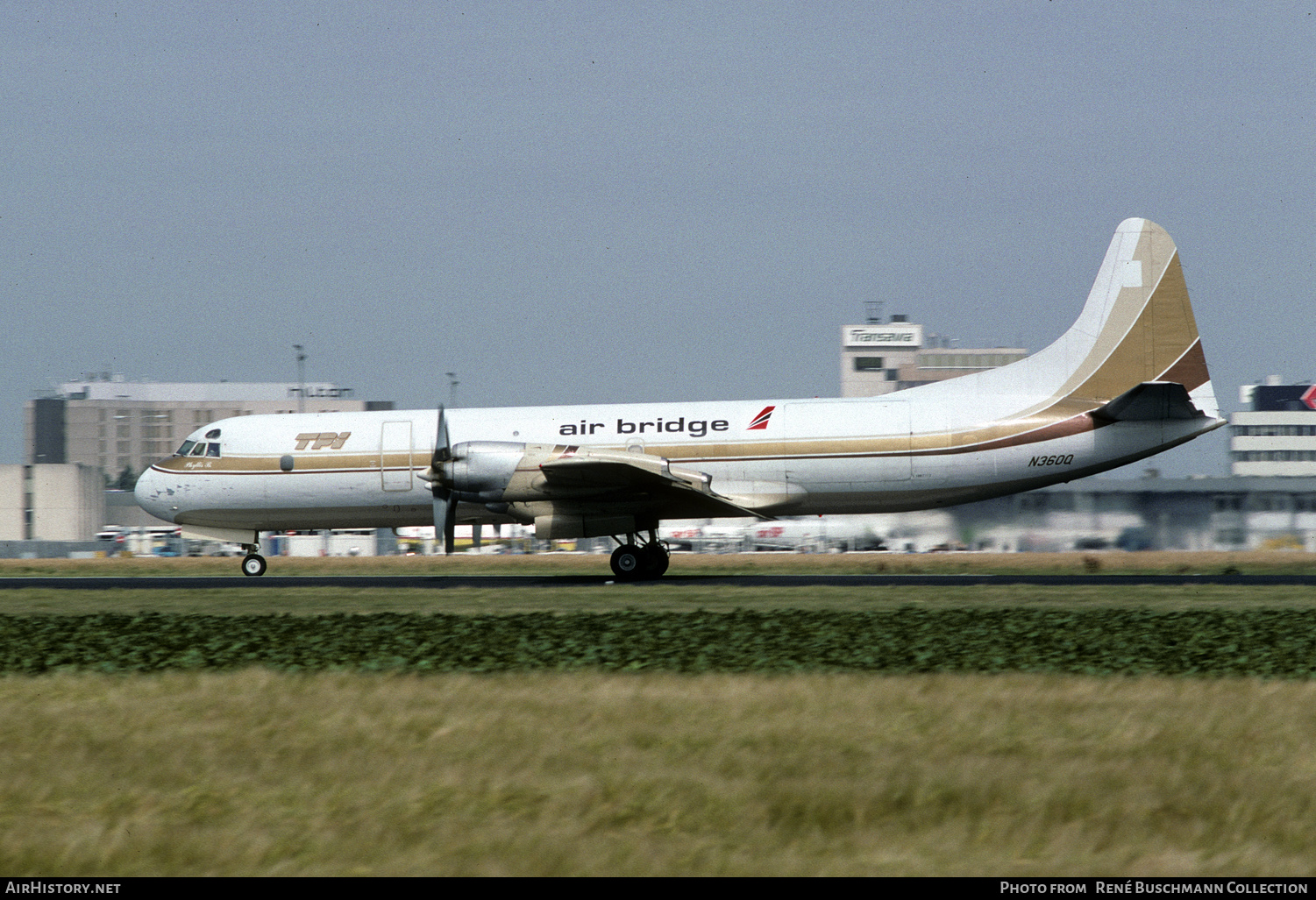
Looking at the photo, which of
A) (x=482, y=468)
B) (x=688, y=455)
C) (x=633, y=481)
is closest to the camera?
(x=633, y=481)

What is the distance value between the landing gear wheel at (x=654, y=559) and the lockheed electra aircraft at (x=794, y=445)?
1.7 inches

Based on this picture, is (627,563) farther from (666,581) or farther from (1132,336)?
(1132,336)

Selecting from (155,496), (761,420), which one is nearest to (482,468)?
(761,420)

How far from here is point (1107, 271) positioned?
2845cm

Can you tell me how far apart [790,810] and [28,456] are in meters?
157

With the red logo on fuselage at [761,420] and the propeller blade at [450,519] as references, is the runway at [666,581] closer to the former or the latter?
the propeller blade at [450,519]

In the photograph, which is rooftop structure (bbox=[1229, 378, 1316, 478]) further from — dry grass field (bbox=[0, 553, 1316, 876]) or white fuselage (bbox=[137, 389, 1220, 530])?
dry grass field (bbox=[0, 553, 1316, 876])

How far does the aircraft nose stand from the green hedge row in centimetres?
1113

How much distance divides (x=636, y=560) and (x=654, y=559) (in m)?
0.50

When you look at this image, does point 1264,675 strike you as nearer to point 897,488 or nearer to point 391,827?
point 391,827

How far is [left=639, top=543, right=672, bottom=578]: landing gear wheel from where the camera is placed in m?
27.9

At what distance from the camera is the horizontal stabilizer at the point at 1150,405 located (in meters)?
25.6

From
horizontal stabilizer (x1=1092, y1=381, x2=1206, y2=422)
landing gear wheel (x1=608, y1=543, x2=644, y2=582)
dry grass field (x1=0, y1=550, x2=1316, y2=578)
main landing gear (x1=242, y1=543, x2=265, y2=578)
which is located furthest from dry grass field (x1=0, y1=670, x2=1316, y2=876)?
main landing gear (x1=242, y1=543, x2=265, y2=578)

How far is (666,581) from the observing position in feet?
92.0
